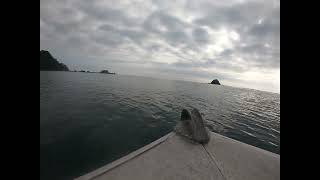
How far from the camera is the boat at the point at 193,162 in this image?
652 cm

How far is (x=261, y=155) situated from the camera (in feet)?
30.1

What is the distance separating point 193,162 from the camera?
302 inches

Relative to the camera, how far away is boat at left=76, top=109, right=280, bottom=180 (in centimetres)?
652

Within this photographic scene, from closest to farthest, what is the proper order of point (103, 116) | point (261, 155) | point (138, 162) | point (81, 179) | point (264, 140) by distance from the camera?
point (81, 179)
point (138, 162)
point (261, 155)
point (264, 140)
point (103, 116)

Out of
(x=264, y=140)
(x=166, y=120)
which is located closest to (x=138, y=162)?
(x=166, y=120)

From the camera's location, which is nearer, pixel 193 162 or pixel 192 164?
pixel 192 164
